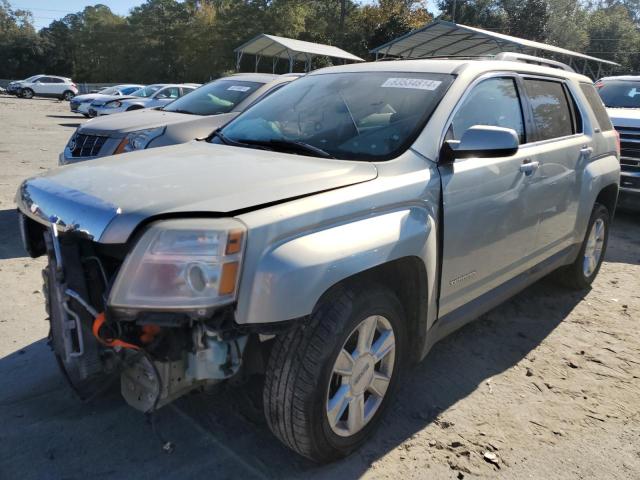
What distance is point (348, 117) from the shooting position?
A: 10.5 ft

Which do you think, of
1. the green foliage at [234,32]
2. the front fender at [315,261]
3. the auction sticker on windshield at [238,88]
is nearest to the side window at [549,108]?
the front fender at [315,261]

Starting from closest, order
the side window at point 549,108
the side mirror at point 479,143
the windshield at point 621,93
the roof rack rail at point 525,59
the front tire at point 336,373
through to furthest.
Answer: the front tire at point 336,373 < the side mirror at point 479,143 < the side window at point 549,108 < the roof rack rail at point 525,59 < the windshield at point 621,93

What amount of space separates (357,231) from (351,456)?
1129 mm

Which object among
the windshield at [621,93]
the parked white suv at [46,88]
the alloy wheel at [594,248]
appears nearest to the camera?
the alloy wheel at [594,248]

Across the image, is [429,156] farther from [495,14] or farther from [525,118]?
[495,14]

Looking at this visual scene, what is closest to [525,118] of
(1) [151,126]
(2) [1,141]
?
(1) [151,126]

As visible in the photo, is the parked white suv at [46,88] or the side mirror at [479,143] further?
the parked white suv at [46,88]

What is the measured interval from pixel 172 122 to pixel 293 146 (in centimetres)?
386

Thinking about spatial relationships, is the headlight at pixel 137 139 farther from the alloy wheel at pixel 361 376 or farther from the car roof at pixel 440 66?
the alloy wheel at pixel 361 376

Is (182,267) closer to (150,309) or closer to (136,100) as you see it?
(150,309)

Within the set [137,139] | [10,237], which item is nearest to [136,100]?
[137,139]

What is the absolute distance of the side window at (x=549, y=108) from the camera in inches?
152

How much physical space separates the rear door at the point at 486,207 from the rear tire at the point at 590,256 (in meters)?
1.32

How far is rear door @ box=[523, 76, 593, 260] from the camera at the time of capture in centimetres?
375
